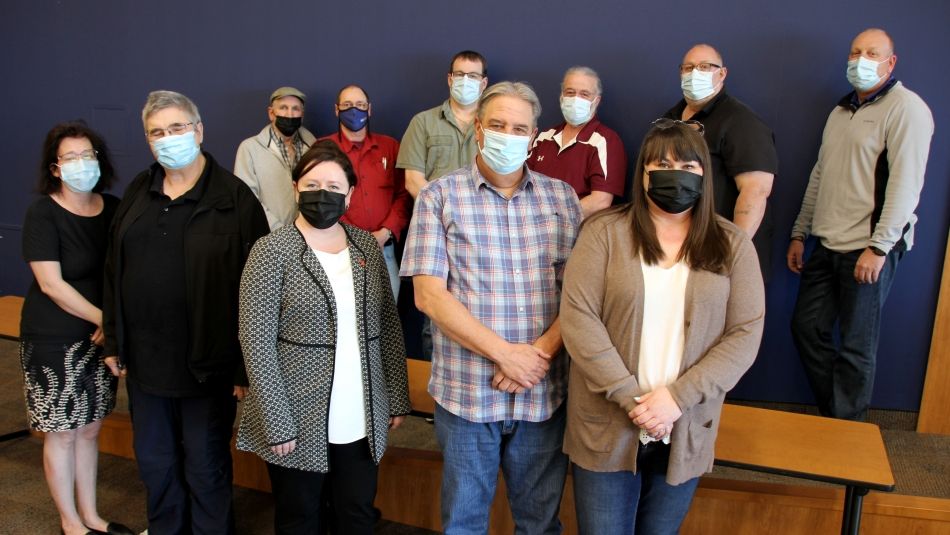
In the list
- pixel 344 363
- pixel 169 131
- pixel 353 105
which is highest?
pixel 353 105

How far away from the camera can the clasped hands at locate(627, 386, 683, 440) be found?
1.48 metres

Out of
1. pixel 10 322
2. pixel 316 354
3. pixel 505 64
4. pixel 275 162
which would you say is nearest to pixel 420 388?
pixel 316 354

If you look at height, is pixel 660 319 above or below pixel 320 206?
below

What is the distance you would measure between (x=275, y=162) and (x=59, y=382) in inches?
66.8

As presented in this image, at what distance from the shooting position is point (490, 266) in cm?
160

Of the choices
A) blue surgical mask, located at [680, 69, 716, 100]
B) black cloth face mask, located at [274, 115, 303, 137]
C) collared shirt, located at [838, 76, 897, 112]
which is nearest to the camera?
collared shirt, located at [838, 76, 897, 112]

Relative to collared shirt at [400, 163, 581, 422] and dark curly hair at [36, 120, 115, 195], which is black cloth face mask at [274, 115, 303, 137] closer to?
dark curly hair at [36, 120, 115, 195]

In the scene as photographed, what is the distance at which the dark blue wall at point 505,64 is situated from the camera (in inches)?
114

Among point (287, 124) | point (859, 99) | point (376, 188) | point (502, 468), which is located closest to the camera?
point (502, 468)

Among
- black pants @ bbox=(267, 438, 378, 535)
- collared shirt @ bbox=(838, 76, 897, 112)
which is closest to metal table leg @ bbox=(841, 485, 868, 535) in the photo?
black pants @ bbox=(267, 438, 378, 535)

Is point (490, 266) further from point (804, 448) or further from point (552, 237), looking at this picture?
point (804, 448)

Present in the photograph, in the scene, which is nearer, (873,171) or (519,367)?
(519,367)

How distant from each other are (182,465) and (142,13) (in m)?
3.51

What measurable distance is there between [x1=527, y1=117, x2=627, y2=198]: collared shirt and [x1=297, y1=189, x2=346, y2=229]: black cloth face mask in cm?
139
